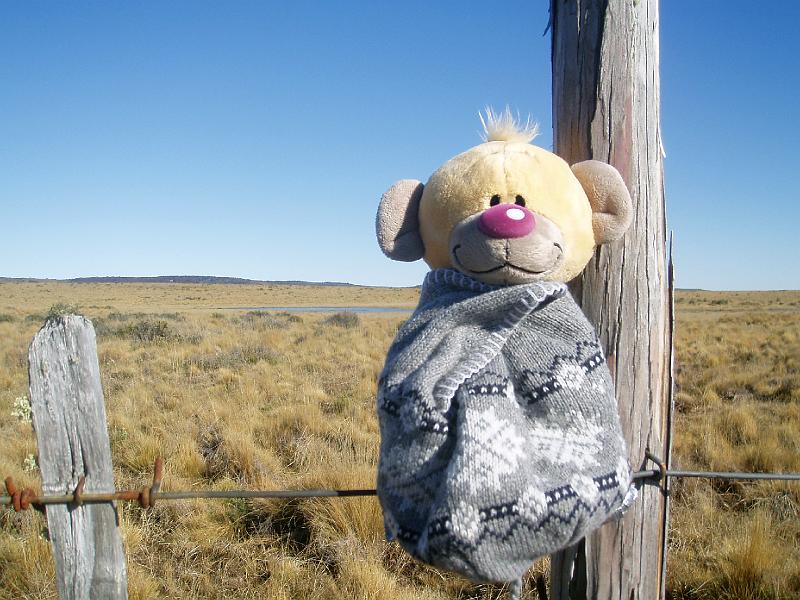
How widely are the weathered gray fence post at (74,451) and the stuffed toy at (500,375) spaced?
0.86 metres

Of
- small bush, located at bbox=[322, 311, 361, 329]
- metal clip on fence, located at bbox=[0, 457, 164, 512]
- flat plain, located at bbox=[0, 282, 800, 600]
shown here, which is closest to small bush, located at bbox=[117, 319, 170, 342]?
flat plain, located at bbox=[0, 282, 800, 600]

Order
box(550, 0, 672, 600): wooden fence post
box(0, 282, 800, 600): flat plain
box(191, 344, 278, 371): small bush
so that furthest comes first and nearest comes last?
1. box(191, 344, 278, 371): small bush
2. box(0, 282, 800, 600): flat plain
3. box(550, 0, 672, 600): wooden fence post

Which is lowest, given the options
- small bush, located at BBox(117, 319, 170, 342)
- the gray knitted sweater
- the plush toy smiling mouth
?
small bush, located at BBox(117, 319, 170, 342)

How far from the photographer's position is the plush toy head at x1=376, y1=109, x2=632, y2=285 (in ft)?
4.47

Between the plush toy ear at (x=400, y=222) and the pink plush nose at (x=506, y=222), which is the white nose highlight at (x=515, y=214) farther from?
the plush toy ear at (x=400, y=222)

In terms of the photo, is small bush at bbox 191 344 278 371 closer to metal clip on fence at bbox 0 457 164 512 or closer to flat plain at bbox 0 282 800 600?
flat plain at bbox 0 282 800 600

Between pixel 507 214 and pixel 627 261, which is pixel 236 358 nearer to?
pixel 627 261

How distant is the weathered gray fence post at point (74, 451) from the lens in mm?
1575

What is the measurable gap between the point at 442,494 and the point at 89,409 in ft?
3.48

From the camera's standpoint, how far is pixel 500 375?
128 cm

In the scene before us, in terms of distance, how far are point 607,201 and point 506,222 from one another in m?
0.36

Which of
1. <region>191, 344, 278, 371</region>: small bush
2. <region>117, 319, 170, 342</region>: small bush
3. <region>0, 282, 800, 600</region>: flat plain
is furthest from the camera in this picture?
<region>117, 319, 170, 342</region>: small bush

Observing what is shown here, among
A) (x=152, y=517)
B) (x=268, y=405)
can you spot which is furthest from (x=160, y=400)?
(x=152, y=517)

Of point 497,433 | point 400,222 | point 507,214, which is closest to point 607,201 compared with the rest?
point 507,214
